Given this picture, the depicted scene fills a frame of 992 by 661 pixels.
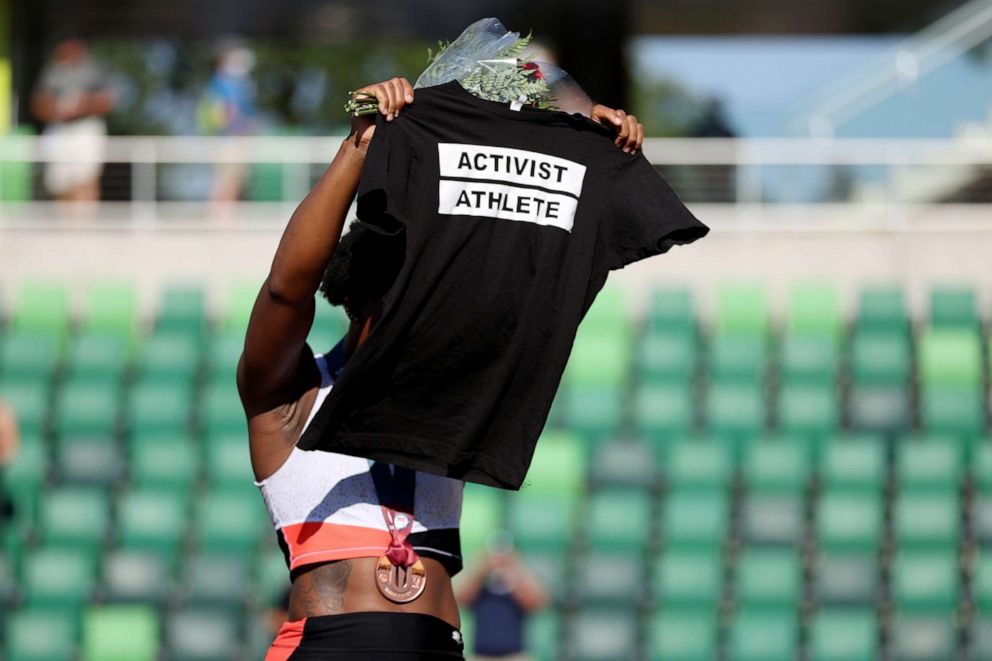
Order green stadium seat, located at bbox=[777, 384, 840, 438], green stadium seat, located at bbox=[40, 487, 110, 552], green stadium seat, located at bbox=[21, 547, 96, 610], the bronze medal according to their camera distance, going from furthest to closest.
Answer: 1. green stadium seat, located at bbox=[777, 384, 840, 438]
2. green stadium seat, located at bbox=[40, 487, 110, 552]
3. green stadium seat, located at bbox=[21, 547, 96, 610]
4. the bronze medal

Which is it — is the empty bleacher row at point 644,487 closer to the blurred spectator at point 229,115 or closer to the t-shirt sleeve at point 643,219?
the blurred spectator at point 229,115

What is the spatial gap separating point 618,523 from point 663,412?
1.12 m

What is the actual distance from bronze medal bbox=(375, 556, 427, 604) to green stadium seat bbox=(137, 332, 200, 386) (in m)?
8.58

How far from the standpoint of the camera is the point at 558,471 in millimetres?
10844

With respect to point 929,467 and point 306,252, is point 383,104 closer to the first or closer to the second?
point 306,252

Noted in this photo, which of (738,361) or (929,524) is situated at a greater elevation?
(738,361)

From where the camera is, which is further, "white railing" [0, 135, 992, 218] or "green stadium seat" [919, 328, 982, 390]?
"white railing" [0, 135, 992, 218]

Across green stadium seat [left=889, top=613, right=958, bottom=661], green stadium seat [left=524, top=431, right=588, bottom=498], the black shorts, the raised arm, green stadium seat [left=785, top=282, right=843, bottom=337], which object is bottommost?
green stadium seat [left=889, top=613, right=958, bottom=661]

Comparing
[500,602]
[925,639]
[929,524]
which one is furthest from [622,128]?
[929,524]

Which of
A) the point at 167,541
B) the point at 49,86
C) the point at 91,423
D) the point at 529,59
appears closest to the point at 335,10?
the point at 49,86

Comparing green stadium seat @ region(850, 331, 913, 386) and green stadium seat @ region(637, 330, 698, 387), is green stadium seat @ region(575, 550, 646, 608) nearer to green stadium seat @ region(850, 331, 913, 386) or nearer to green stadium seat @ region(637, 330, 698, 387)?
green stadium seat @ region(637, 330, 698, 387)

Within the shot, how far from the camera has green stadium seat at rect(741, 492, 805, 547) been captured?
34.8 feet

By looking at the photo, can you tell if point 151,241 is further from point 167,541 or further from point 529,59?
point 529,59

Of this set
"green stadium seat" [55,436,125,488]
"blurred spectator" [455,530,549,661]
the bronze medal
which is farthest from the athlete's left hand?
"green stadium seat" [55,436,125,488]
